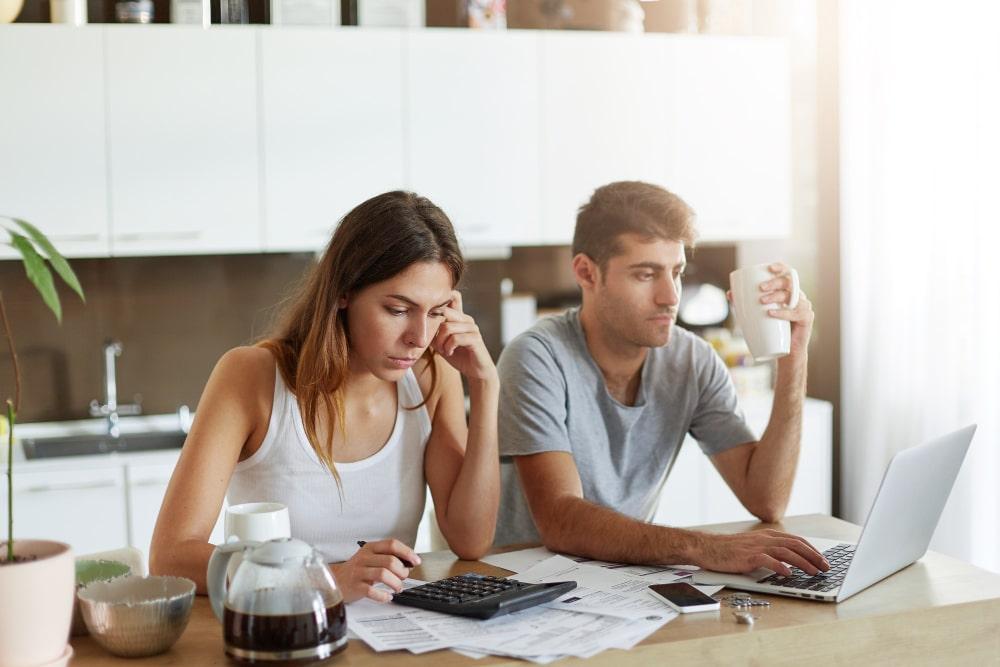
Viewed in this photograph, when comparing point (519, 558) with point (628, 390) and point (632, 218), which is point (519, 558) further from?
point (632, 218)

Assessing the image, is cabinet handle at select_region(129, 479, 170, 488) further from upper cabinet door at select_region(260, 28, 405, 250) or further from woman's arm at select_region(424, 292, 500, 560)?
woman's arm at select_region(424, 292, 500, 560)

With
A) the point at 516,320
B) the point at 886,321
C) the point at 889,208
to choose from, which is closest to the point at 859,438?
the point at 886,321

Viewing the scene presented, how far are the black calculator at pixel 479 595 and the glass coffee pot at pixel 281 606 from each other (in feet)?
0.73

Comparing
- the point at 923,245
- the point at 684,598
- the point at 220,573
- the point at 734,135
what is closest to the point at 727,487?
the point at 923,245

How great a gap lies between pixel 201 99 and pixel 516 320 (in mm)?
1266

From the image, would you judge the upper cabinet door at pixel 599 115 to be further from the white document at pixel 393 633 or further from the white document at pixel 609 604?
the white document at pixel 393 633

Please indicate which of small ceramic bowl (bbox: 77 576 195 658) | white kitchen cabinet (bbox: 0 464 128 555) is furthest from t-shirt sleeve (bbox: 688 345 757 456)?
white kitchen cabinet (bbox: 0 464 128 555)

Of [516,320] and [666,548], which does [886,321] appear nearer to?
[516,320]

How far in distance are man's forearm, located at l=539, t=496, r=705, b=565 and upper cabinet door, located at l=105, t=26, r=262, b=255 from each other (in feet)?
6.30

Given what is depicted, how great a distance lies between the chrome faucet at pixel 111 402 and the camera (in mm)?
3613

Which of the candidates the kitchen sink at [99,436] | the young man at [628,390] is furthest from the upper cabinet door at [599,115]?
the young man at [628,390]

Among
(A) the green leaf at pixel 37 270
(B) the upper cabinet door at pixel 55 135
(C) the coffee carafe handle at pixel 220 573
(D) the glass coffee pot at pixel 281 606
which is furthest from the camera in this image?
(B) the upper cabinet door at pixel 55 135

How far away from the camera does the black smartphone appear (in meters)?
1.49

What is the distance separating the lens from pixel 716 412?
229 cm
